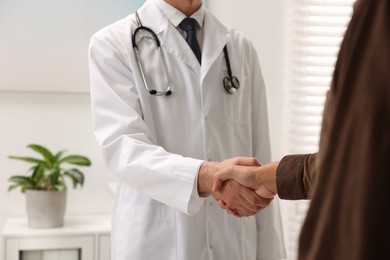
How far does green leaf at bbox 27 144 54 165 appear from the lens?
2.77 m

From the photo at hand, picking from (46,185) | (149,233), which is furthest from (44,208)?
(149,233)

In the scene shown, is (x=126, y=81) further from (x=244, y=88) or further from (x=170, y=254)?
(x=170, y=254)

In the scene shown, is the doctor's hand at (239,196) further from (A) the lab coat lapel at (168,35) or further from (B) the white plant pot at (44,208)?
(B) the white plant pot at (44,208)

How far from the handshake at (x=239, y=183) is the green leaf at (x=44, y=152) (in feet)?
4.35

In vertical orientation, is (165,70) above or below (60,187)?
above

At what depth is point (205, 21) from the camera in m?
1.96

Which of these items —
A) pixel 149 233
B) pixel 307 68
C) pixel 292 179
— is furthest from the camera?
pixel 307 68

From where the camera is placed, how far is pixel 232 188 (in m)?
1.60

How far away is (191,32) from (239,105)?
0.27 meters

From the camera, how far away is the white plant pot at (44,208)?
269cm

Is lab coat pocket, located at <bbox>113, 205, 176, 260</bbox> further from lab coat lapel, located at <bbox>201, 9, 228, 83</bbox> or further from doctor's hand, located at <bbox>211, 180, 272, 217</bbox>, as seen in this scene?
lab coat lapel, located at <bbox>201, 9, 228, 83</bbox>

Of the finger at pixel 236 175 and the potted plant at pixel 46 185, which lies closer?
the finger at pixel 236 175

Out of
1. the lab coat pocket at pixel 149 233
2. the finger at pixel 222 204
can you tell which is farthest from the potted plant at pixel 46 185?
the finger at pixel 222 204

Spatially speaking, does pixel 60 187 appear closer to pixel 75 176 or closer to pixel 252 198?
pixel 75 176
